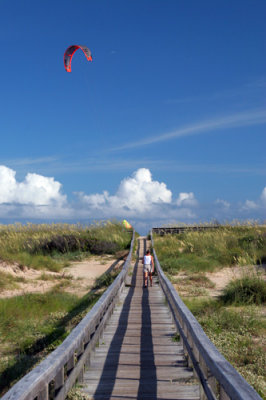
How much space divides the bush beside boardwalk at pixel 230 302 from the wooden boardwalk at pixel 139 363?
1.05 m

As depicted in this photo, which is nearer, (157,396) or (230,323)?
(157,396)

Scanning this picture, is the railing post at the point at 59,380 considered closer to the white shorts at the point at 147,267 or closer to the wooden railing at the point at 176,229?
the white shorts at the point at 147,267

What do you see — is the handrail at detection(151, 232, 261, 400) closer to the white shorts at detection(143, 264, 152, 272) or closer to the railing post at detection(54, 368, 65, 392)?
the railing post at detection(54, 368, 65, 392)

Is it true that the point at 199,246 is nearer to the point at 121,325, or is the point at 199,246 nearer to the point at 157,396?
the point at 121,325

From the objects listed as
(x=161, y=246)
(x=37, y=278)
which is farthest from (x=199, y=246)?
(x=37, y=278)

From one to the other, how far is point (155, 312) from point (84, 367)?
16.2 ft

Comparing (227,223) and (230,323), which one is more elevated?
(227,223)

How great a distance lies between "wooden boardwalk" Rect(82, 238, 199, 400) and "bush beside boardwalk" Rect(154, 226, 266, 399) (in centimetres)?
105

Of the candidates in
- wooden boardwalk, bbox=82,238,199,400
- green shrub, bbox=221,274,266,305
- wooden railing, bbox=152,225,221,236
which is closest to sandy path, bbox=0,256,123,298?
green shrub, bbox=221,274,266,305

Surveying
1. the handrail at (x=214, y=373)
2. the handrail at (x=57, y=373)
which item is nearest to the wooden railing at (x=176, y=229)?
the handrail at (x=57, y=373)

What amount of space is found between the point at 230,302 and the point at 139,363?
6.35 m

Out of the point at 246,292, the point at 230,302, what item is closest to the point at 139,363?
the point at 230,302

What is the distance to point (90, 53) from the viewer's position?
3020 centimetres

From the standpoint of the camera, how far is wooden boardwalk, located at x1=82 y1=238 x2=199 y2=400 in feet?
17.4
